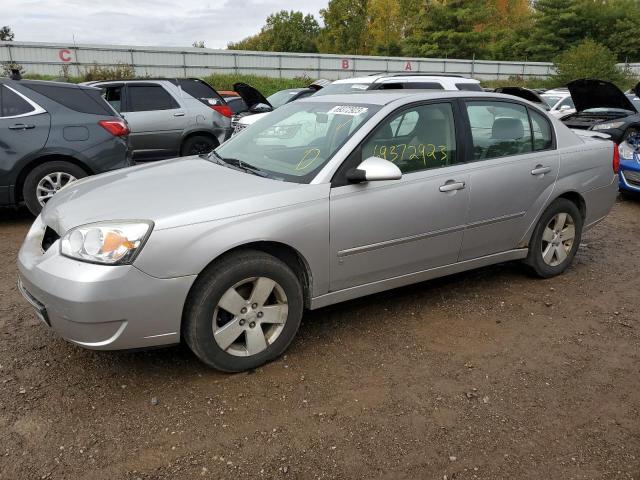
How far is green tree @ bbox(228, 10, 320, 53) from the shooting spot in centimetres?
6188

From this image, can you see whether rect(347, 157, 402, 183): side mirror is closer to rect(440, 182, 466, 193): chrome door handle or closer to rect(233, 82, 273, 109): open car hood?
rect(440, 182, 466, 193): chrome door handle

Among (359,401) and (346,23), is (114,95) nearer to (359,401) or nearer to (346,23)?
(359,401)

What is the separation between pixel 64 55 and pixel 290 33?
41319 mm

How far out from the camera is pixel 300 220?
127 inches

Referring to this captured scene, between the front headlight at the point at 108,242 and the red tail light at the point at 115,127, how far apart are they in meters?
3.94

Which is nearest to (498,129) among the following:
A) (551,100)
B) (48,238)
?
(48,238)

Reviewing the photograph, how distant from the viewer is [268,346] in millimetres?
3266

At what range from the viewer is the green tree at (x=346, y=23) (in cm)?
5131

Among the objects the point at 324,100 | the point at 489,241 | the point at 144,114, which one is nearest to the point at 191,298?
the point at 324,100

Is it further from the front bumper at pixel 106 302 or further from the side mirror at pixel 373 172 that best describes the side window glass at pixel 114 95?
the side mirror at pixel 373 172

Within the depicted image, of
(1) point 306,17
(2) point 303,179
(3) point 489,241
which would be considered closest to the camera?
(2) point 303,179

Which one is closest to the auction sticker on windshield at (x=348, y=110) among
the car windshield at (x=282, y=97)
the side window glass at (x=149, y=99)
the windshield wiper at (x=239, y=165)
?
the windshield wiper at (x=239, y=165)

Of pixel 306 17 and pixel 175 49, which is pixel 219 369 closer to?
pixel 175 49

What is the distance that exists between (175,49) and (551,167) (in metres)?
26.9
